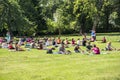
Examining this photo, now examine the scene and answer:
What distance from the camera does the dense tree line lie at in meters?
56.9

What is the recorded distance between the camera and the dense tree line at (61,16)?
187 ft

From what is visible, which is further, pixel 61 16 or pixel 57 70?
pixel 61 16

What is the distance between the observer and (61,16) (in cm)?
6675

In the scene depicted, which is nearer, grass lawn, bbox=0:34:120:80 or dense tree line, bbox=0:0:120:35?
grass lawn, bbox=0:34:120:80

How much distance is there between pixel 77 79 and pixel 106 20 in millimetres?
64502

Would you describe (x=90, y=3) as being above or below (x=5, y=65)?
above

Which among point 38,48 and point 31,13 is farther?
point 31,13

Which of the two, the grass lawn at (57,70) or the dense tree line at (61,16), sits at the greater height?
the dense tree line at (61,16)

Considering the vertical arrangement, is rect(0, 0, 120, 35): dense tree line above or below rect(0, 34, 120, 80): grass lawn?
above

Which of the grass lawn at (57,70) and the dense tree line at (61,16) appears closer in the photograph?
the grass lawn at (57,70)

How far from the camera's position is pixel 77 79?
1748 cm

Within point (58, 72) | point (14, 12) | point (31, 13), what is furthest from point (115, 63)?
point (31, 13)

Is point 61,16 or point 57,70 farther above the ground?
point 61,16

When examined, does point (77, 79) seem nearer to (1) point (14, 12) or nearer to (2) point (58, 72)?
(2) point (58, 72)
